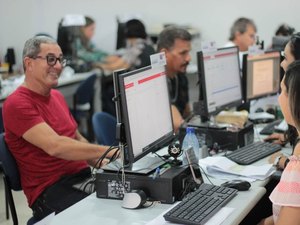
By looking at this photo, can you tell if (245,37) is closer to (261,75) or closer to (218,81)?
(261,75)

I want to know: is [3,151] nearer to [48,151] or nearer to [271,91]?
[48,151]

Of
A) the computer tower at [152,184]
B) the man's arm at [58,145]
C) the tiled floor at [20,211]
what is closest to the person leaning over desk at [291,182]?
the computer tower at [152,184]

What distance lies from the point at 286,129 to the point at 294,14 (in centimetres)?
336

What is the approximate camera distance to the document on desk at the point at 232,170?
6.69ft

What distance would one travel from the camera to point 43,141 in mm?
2244

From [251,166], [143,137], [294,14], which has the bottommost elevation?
[251,166]

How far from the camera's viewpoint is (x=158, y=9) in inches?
253

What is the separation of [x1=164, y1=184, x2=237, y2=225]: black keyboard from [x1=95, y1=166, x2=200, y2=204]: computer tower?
0.17 ft

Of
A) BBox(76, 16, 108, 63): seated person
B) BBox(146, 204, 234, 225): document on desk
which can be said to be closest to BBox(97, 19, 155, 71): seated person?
BBox(76, 16, 108, 63): seated person

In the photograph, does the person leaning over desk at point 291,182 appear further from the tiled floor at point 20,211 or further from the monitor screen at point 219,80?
the tiled floor at point 20,211

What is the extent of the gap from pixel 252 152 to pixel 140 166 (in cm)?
75

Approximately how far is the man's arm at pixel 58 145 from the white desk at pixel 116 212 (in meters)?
0.48

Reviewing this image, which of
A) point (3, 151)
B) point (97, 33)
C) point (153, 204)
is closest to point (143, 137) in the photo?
point (153, 204)

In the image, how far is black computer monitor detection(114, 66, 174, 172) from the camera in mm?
1743
